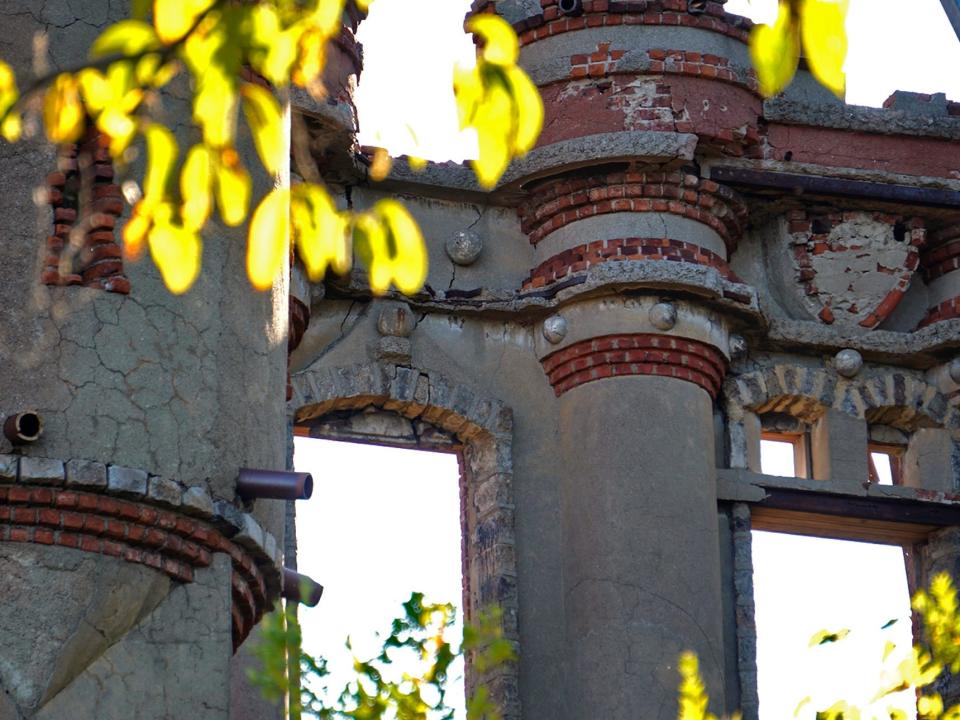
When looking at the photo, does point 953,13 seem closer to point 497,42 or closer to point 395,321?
point 395,321

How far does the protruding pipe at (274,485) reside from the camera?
8.26m

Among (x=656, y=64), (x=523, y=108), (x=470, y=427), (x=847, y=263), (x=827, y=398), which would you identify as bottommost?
(x=523, y=108)

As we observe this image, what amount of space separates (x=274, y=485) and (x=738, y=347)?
5.22 m

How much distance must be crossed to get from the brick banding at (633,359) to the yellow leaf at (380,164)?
1.41m

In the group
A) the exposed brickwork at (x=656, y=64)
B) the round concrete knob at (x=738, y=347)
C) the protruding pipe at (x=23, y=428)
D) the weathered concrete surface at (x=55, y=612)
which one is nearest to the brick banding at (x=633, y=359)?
the round concrete knob at (x=738, y=347)

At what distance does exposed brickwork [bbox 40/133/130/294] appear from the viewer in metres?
8.23

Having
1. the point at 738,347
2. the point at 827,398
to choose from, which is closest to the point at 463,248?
the point at 738,347

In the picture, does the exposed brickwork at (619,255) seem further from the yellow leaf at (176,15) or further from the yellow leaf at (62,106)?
the yellow leaf at (176,15)

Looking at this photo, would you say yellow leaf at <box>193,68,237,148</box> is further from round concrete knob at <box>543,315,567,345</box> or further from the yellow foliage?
round concrete knob at <box>543,315,567,345</box>

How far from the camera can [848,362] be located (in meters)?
13.2

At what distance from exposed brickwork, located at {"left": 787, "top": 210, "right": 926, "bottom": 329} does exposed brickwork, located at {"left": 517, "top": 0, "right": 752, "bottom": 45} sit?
4.15 ft

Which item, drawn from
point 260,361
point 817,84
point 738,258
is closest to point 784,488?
point 738,258

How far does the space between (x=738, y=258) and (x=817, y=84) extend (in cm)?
120

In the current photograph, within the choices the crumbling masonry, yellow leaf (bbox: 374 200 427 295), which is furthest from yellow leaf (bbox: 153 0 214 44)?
the crumbling masonry
